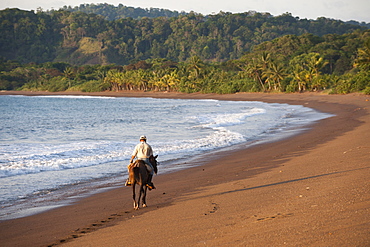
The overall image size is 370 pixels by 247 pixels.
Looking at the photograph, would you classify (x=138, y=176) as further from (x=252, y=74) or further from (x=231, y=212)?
(x=252, y=74)

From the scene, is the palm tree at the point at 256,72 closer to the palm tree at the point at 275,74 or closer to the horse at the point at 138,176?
the palm tree at the point at 275,74

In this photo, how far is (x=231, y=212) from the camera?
770 centimetres

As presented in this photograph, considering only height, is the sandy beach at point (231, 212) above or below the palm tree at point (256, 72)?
below

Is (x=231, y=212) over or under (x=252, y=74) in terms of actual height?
under

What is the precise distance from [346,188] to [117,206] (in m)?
4.71

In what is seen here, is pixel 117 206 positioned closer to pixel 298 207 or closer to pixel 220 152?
pixel 298 207

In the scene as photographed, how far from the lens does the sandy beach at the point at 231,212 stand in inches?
236

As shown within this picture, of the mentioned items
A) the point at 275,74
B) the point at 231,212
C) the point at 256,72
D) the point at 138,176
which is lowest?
the point at 231,212

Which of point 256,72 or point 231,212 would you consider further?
point 256,72

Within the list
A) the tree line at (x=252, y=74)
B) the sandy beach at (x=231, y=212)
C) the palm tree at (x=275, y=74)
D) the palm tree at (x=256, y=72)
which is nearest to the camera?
the sandy beach at (x=231, y=212)

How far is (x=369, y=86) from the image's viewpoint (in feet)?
177

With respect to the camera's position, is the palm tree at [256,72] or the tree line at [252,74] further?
the palm tree at [256,72]

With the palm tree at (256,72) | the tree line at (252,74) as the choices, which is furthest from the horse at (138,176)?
the palm tree at (256,72)

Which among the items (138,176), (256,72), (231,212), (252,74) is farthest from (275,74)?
(231,212)
